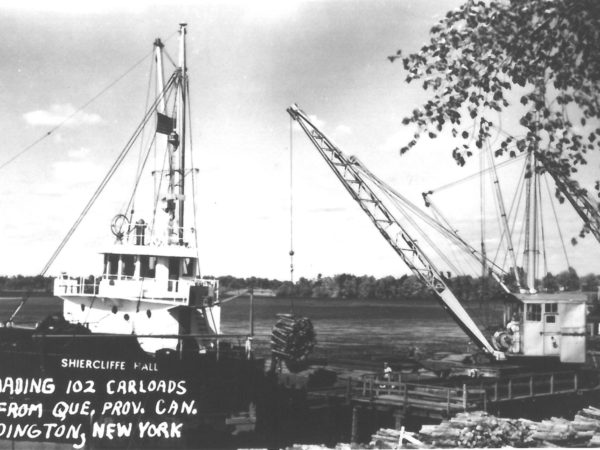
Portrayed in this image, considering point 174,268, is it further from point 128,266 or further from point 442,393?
point 442,393

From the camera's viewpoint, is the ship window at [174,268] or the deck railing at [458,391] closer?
the deck railing at [458,391]

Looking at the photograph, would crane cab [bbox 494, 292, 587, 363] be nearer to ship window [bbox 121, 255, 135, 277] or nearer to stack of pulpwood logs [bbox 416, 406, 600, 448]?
stack of pulpwood logs [bbox 416, 406, 600, 448]

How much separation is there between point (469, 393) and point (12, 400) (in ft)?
38.3

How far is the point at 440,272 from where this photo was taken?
92.1 feet

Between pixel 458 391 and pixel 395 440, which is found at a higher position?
pixel 458 391

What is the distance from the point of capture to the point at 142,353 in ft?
65.4

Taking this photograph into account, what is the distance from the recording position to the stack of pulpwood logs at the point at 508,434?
46.2 ft

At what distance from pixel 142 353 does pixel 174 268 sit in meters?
3.87

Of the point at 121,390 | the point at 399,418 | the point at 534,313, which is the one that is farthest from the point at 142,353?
the point at 534,313

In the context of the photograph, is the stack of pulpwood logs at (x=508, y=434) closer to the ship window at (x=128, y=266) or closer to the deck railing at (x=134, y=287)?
the deck railing at (x=134, y=287)

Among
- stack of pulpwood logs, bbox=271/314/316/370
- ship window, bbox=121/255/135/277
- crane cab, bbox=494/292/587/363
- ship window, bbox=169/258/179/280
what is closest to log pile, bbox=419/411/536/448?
crane cab, bbox=494/292/587/363

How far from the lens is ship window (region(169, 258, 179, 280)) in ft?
75.4

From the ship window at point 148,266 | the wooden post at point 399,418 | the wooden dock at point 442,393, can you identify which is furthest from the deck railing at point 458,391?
the ship window at point 148,266

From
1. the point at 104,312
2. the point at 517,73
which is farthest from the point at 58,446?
the point at 517,73
